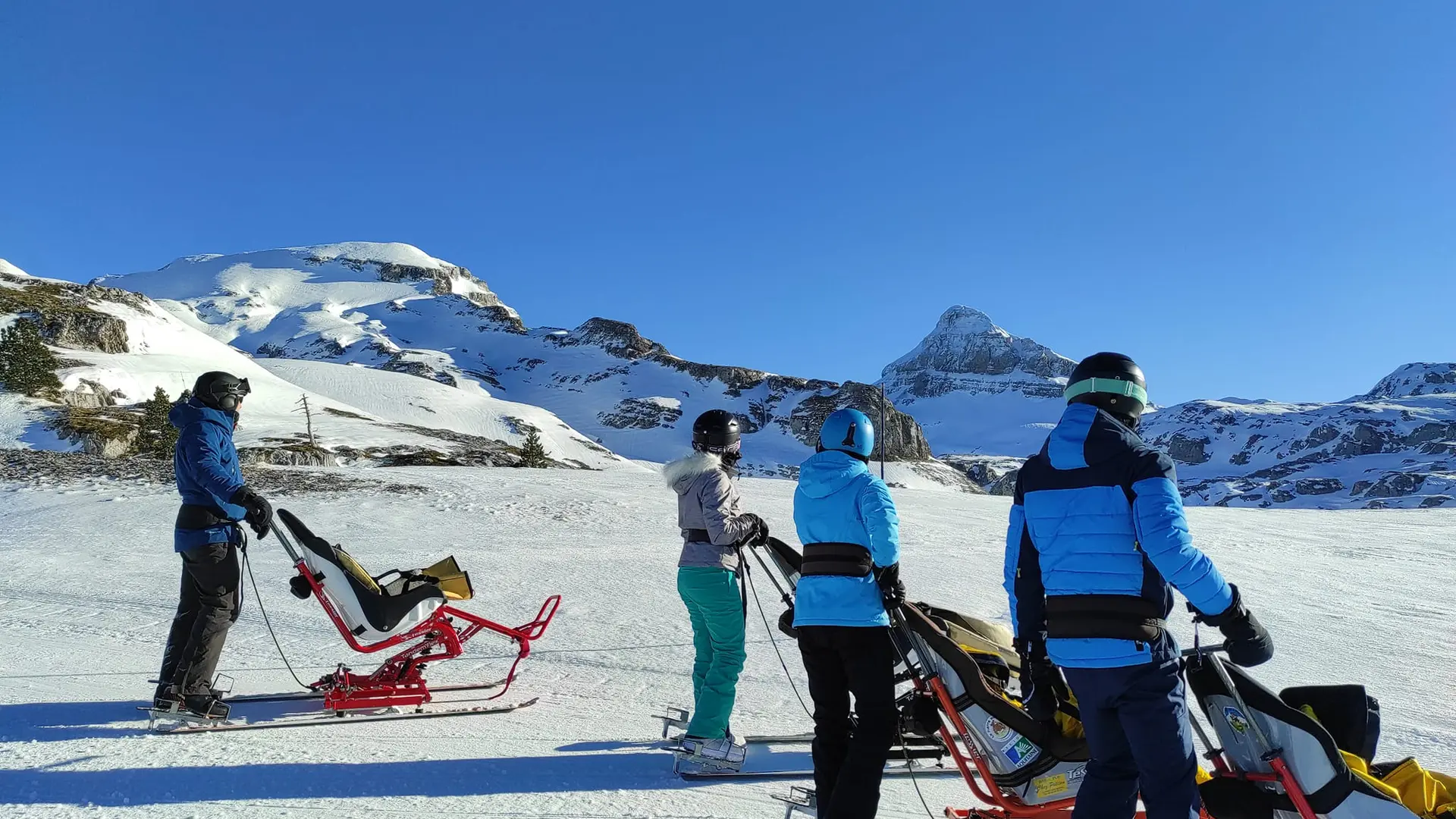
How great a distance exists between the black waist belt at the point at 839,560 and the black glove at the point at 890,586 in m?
0.05

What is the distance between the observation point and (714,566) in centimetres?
417

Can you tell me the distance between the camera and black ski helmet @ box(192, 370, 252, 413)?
4699 mm

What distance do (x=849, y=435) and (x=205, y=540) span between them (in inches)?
146

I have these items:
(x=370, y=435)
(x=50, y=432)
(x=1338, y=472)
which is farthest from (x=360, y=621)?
(x=1338, y=472)

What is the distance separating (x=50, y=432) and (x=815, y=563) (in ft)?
139

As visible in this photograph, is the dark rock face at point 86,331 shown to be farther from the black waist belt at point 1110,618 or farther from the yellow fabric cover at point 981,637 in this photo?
the black waist belt at point 1110,618

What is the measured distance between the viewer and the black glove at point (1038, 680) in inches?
120

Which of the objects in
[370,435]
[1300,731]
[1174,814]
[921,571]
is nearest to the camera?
[1174,814]

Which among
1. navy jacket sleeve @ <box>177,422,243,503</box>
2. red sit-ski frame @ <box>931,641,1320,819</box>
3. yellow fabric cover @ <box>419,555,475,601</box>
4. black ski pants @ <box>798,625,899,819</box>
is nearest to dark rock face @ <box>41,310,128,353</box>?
navy jacket sleeve @ <box>177,422,243,503</box>

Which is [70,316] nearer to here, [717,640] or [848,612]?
[717,640]

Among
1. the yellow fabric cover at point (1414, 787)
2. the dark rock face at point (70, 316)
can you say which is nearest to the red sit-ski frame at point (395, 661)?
the yellow fabric cover at point (1414, 787)

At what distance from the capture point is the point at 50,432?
3431 centimetres

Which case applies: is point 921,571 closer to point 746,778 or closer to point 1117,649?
point 746,778

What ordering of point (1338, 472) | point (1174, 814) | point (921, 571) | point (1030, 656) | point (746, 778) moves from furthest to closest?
point (1338, 472), point (921, 571), point (746, 778), point (1030, 656), point (1174, 814)
